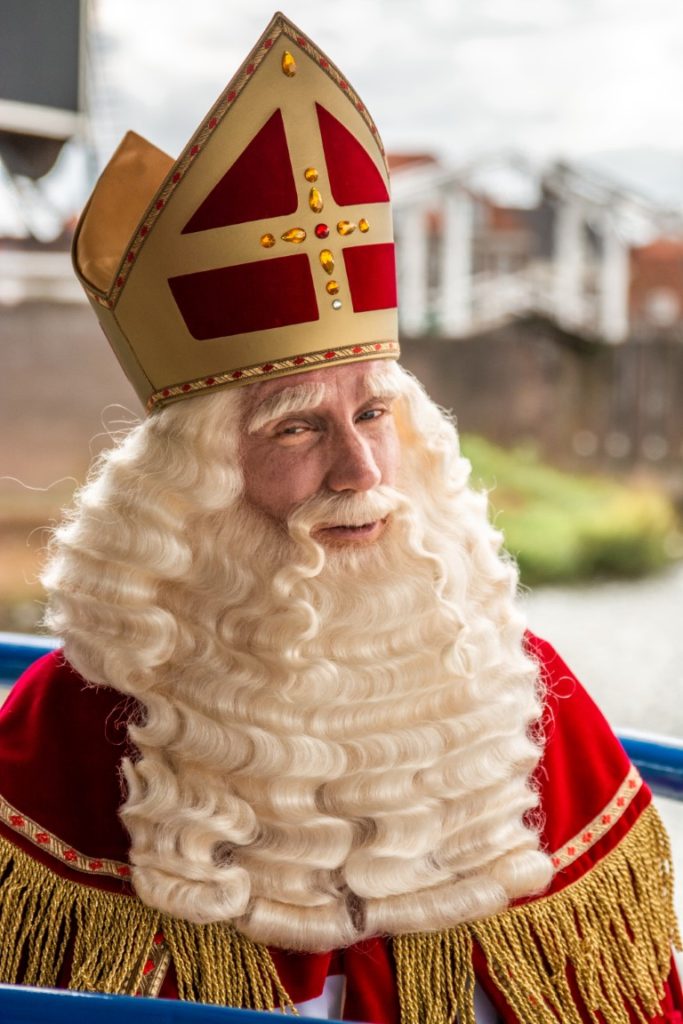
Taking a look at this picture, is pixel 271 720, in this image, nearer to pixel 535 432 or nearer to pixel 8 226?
pixel 8 226

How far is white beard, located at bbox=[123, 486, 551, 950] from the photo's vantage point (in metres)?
1.27

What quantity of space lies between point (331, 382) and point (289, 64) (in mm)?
317

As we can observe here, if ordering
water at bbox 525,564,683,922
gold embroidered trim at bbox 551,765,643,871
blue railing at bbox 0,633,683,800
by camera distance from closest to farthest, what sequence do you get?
1. gold embroidered trim at bbox 551,765,643,871
2. blue railing at bbox 0,633,683,800
3. water at bbox 525,564,683,922

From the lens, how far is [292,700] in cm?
128

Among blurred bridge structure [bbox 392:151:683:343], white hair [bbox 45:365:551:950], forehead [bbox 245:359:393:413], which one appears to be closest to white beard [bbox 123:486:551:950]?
white hair [bbox 45:365:551:950]

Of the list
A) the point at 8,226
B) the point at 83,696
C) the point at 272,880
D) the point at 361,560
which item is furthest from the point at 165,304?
the point at 8,226

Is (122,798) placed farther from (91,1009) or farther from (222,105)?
(222,105)

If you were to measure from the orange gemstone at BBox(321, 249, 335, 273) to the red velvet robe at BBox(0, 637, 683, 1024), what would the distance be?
1.65ft

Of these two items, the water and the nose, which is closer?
the nose

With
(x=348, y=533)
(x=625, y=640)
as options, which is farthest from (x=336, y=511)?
(x=625, y=640)

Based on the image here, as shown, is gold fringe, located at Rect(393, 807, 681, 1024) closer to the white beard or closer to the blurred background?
the white beard

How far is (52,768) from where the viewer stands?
4.45 feet

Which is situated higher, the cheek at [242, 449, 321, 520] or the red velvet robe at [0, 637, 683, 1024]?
the cheek at [242, 449, 321, 520]

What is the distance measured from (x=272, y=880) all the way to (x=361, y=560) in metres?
0.33
